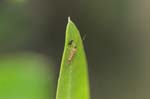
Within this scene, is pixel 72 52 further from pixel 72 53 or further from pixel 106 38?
pixel 106 38

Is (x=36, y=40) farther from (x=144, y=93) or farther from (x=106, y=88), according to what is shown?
(x=144, y=93)

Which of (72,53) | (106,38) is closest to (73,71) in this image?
(72,53)

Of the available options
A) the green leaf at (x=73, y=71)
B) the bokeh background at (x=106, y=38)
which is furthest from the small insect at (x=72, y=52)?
the bokeh background at (x=106, y=38)

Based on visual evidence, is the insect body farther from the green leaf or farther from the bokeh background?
the bokeh background

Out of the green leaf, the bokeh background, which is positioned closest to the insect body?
the green leaf

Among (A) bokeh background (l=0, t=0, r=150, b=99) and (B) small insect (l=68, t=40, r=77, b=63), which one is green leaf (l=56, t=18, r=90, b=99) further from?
(A) bokeh background (l=0, t=0, r=150, b=99)

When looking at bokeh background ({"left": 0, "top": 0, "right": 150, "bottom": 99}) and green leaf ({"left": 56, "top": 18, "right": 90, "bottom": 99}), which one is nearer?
green leaf ({"left": 56, "top": 18, "right": 90, "bottom": 99})
